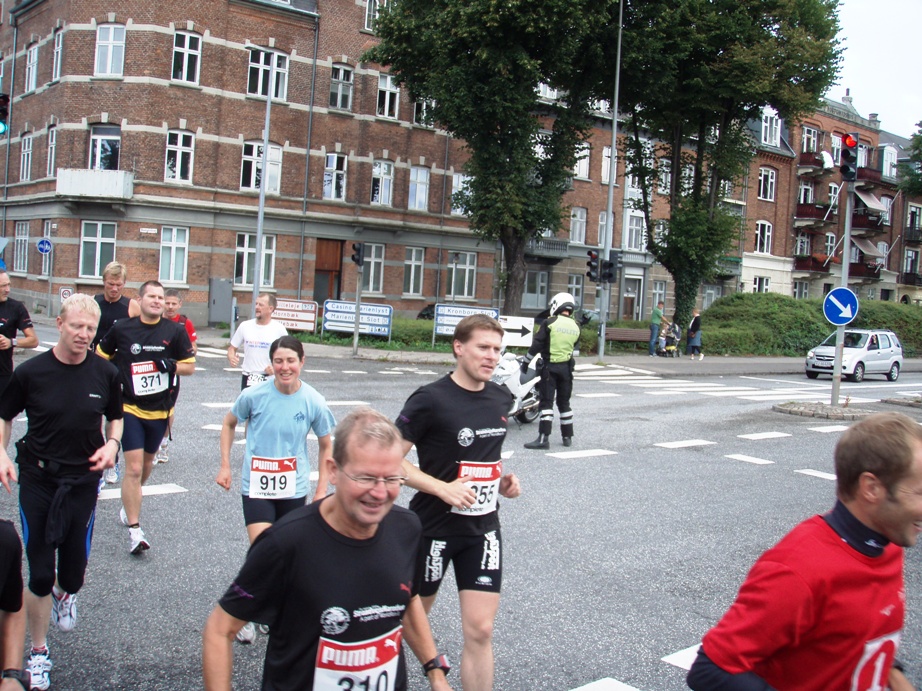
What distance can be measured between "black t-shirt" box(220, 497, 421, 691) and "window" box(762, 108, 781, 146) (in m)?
55.9

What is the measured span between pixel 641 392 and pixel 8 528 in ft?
59.7

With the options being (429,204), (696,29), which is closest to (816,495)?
(696,29)

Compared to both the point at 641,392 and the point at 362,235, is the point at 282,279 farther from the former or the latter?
the point at 641,392

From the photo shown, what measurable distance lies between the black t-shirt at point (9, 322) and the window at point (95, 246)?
2734 centimetres

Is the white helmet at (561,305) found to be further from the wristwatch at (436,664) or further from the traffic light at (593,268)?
the traffic light at (593,268)

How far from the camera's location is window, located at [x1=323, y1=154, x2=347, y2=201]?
3741 cm

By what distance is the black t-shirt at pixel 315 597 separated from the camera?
98.8 inches

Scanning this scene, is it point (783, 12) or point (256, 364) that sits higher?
point (783, 12)

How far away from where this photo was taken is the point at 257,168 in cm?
3562

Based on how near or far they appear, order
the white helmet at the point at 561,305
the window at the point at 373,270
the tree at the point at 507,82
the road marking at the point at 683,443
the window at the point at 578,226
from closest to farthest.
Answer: the white helmet at the point at 561,305 → the road marking at the point at 683,443 → the tree at the point at 507,82 → the window at the point at 373,270 → the window at the point at 578,226

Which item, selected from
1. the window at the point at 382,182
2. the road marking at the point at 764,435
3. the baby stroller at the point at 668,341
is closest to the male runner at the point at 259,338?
the road marking at the point at 764,435

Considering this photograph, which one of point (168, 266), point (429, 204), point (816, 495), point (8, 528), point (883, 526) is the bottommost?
point (816, 495)

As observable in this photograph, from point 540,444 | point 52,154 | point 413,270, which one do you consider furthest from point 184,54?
point 540,444

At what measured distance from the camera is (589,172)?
159 feet
